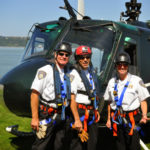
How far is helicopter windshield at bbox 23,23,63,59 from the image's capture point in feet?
16.2

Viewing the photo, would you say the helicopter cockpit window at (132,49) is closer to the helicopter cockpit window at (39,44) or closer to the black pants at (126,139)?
the black pants at (126,139)

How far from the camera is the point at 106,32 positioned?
4.81 metres

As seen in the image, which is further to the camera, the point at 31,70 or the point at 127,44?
the point at 127,44

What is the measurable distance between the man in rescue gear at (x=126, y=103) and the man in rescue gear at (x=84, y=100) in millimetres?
338

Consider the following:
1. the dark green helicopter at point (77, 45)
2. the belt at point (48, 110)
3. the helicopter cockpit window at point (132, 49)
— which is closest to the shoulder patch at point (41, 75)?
the belt at point (48, 110)

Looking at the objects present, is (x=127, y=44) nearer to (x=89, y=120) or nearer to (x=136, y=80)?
(x=136, y=80)

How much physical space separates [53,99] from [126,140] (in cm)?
136

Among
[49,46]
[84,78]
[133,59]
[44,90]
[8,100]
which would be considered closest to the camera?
[44,90]

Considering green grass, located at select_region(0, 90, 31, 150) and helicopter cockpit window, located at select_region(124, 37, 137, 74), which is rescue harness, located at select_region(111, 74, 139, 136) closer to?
helicopter cockpit window, located at select_region(124, 37, 137, 74)

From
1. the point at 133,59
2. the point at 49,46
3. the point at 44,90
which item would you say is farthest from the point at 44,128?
the point at 133,59

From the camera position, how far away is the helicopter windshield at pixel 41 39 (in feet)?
16.2

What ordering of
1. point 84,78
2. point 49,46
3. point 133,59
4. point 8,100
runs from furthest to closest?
point 133,59
point 49,46
point 8,100
point 84,78

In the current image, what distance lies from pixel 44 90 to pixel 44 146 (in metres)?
0.77

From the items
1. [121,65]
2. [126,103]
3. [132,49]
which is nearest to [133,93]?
[126,103]
